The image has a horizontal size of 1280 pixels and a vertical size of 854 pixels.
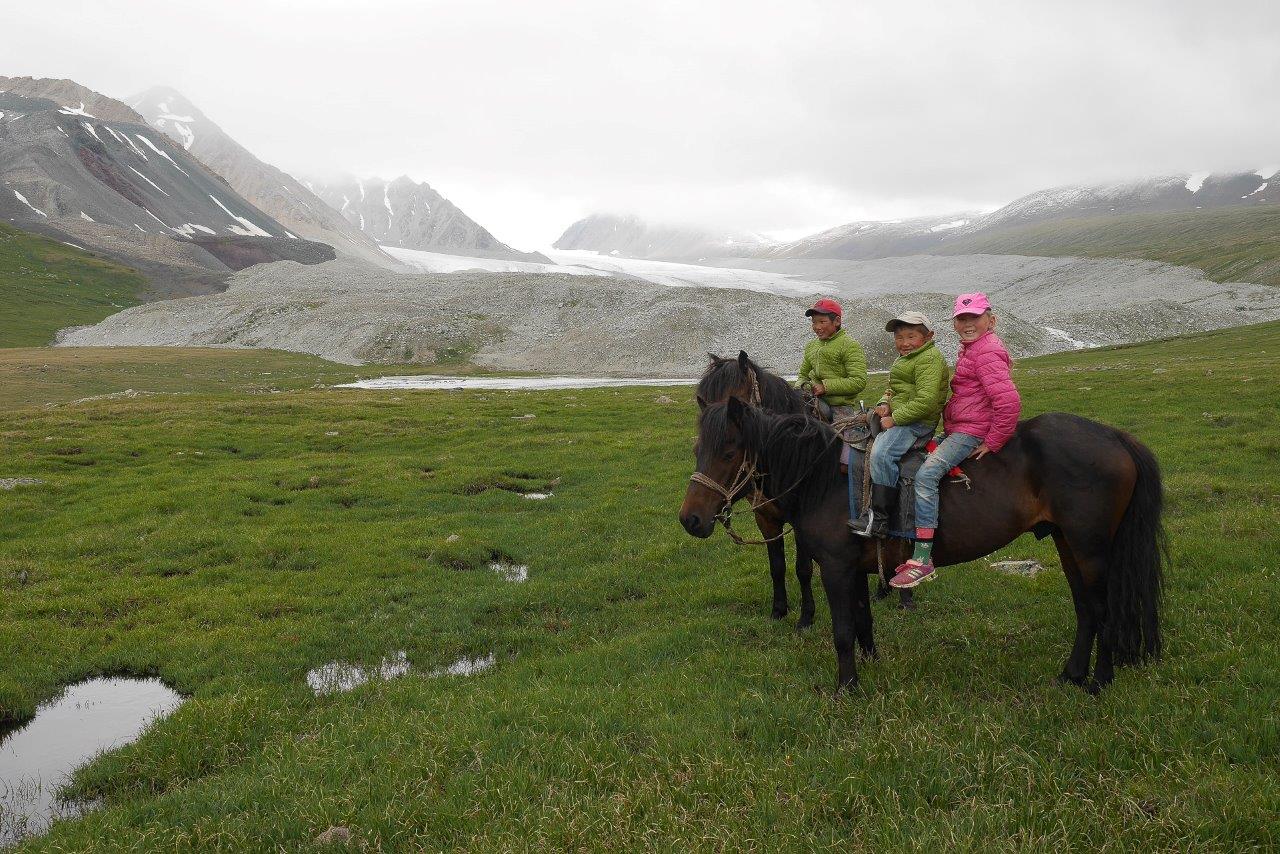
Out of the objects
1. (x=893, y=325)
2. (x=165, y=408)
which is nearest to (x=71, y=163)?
(x=165, y=408)

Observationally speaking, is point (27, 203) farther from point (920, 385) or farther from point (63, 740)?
point (920, 385)

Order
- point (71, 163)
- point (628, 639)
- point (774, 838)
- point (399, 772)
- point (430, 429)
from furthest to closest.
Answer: point (71, 163), point (430, 429), point (628, 639), point (399, 772), point (774, 838)

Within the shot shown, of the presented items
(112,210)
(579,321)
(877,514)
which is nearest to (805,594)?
(877,514)

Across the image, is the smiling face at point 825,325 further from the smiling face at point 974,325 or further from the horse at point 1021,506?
the horse at point 1021,506

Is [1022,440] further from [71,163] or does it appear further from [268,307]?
[71,163]

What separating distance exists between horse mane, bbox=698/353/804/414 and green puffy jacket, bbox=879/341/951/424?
1.99m

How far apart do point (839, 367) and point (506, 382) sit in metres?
51.6

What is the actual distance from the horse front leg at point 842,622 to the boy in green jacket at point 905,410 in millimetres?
581

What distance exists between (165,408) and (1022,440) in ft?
132

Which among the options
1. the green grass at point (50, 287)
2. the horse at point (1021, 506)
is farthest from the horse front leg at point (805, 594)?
the green grass at point (50, 287)

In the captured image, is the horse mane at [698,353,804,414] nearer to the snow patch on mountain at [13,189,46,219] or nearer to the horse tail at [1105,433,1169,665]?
the horse tail at [1105,433,1169,665]

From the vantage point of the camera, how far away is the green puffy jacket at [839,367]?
10.6m

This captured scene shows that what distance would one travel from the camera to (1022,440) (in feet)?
25.1

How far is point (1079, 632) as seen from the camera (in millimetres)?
7555
